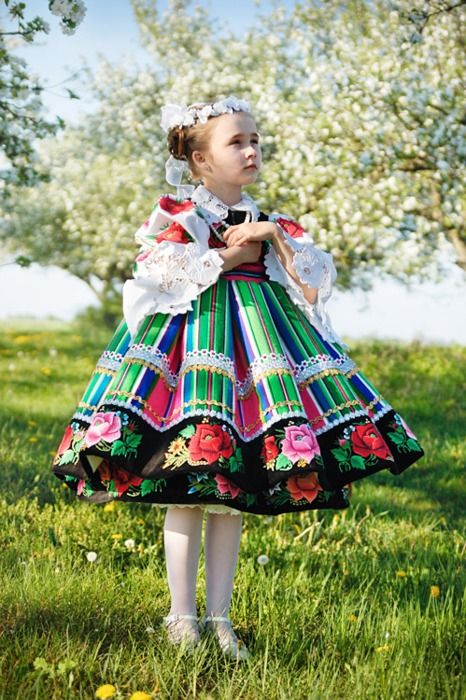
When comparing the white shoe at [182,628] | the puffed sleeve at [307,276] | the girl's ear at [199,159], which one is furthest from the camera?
the girl's ear at [199,159]

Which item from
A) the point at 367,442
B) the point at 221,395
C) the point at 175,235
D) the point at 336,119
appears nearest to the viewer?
the point at 221,395

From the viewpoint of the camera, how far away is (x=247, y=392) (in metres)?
2.94

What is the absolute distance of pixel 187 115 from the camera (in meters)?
3.32

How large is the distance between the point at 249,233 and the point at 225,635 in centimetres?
138

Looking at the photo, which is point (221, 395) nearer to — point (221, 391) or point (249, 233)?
point (221, 391)

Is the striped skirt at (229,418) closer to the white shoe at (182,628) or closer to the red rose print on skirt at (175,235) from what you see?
the red rose print on skirt at (175,235)

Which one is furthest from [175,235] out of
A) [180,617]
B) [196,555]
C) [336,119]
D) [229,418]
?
[336,119]

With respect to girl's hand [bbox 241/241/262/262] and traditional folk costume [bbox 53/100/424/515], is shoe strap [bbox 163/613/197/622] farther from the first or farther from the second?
girl's hand [bbox 241/241/262/262]

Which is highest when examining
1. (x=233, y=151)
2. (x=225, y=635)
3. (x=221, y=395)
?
(x=233, y=151)

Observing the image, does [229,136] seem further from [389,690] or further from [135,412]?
[389,690]

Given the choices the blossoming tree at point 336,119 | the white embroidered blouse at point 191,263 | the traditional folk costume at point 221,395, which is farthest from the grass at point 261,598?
the blossoming tree at point 336,119

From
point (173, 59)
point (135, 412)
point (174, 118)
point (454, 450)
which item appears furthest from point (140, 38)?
point (135, 412)

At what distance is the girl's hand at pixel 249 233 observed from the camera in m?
3.12

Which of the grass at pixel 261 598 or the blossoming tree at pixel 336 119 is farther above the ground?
the blossoming tree at pixel 336 119
